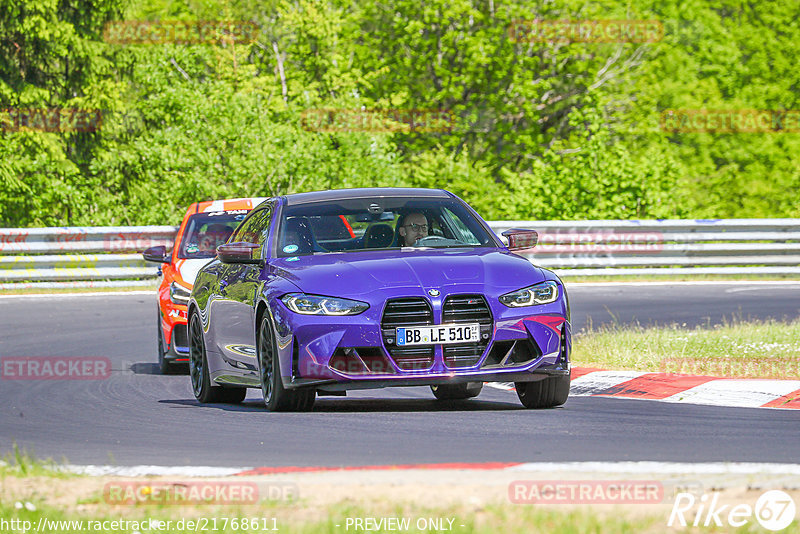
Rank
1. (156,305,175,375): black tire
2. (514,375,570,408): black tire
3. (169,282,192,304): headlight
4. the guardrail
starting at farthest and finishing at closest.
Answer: the guardrail < (169,282,192,304): headlight < (156,305,175,375): black tire < (514,375,570,408): black tire

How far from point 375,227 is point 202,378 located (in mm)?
1955

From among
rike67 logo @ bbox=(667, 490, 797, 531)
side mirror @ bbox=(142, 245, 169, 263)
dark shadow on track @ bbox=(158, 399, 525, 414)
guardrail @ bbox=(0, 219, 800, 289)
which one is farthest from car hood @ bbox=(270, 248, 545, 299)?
guardrail @ bbox=(0, 219, 800, 289)

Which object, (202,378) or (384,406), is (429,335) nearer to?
(384,406)

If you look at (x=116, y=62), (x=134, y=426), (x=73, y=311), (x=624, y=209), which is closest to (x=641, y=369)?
(x=134, y=426)

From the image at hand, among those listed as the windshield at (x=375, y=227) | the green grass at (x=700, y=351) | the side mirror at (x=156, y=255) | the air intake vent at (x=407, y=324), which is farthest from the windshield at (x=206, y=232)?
the air intake vent at (x=407, y=324)

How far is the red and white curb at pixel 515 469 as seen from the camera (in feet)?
20.8

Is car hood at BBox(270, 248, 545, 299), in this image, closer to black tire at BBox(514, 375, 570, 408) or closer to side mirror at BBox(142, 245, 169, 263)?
black tire at BBox(514, 375, 570, 408)

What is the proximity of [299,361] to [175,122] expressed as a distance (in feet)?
90.4

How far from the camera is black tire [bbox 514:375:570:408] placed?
31.2 ft

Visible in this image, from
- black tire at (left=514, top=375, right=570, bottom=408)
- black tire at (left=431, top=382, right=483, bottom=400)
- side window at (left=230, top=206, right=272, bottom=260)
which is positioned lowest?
black tire at (left=431, top=382, right=483, bottom=400)

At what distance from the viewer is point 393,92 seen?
4847 cm

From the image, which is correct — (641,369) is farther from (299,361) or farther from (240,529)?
(240,529)

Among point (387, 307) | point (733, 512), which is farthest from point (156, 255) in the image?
point (733, 512)

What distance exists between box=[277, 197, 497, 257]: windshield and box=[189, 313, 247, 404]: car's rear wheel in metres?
1.34
